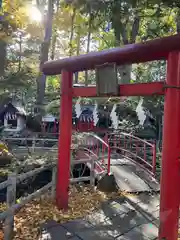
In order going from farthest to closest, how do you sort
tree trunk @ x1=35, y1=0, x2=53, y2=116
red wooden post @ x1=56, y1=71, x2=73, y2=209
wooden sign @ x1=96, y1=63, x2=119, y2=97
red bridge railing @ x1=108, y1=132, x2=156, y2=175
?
1. tree trunk @ x1=35, y1=0, x2=53, y2=116
2. red bridge railing @ x1=108, y1=132, x2=156, y2=175
3. red wooden post @ x1=56, y1=71, x2=73, y2=209
4. wooden sign @ x1=96, y1=63, x2=119, y2=97

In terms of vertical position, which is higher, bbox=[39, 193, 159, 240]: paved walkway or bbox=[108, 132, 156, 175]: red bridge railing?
bbox=[108, 132, 156, 175]: red bridge railing

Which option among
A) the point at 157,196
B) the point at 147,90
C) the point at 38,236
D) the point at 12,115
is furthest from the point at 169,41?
the point at 12,115

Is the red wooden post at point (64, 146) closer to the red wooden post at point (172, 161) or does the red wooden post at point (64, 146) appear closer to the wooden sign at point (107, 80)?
the wooden sign at point (107, 80)

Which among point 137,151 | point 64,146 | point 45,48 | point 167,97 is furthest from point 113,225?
point 45,48

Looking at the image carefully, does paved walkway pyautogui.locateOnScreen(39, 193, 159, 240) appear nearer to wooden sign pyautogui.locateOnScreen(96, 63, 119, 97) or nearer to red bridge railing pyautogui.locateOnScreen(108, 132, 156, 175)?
red bridge railing pyautogui.locateOnScreen(108, 132, 156, 175)

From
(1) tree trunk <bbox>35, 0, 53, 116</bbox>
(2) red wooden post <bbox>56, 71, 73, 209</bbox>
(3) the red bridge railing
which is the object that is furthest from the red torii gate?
(1) tree trunk <bbox>35, 0, 53, 116</bbox>

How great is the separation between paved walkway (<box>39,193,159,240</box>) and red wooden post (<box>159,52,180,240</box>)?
0.73 metres

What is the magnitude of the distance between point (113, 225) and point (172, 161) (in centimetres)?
180

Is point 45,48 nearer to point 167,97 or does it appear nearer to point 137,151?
point 137,151

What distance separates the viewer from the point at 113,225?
4336mm

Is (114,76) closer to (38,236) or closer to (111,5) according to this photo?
(111,5)

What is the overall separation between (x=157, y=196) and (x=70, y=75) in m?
3.66

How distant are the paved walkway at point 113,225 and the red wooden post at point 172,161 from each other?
73 centimetres

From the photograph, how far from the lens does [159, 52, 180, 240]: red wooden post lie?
333 centimetres
